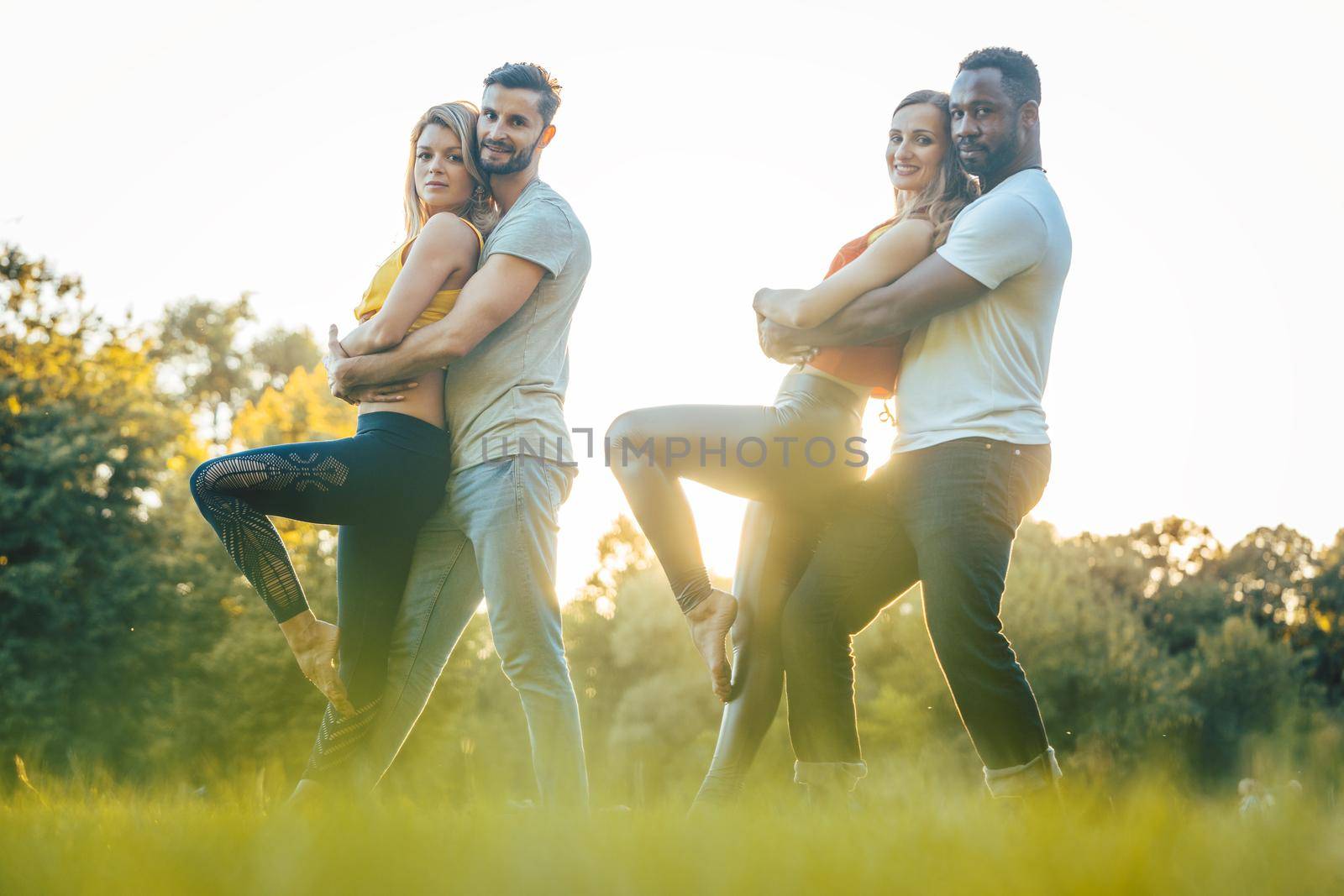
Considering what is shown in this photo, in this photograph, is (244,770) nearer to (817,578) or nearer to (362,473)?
(362,473)

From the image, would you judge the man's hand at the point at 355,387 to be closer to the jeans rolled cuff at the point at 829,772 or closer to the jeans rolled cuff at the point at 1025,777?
the jeans rolled cuff at the point at 829,772

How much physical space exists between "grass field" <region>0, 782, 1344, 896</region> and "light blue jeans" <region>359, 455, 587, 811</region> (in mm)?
1497

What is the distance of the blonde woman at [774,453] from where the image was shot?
159 inches

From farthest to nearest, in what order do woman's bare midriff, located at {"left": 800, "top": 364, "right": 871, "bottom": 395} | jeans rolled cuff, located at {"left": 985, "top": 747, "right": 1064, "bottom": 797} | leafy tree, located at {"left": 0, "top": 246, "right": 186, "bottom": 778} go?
leafy tree, located at {"left": 0, "top": 246, "right": 186, "bottom": 778}
woman's bare midriff, located at {"left": 800, "top": 364, "right": 871, "bottom": 395}
jeans rolled cuff, located at {"left": 985, "top": 747, "right": 1064, "bottom": 797}

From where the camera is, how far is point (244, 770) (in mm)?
3340

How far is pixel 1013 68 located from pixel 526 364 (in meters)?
1.98

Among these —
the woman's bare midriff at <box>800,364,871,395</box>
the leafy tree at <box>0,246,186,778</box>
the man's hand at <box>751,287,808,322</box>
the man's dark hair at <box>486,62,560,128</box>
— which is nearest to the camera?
the man's hand at <box>751,287,808,322</box>

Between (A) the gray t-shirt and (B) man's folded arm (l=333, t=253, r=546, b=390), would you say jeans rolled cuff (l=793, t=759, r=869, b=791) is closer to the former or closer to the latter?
(A) the gray t-shirt

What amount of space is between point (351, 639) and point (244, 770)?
0.92 m

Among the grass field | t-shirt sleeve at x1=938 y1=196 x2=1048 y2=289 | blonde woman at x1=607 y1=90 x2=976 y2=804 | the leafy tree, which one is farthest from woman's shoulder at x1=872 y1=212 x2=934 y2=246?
the leafy tree

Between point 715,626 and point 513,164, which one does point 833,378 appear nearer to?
point 715,626

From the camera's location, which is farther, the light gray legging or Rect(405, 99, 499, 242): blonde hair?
Rect(405, 99, 499, 242): blonde hair

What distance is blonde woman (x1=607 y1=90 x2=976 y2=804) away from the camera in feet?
13.3

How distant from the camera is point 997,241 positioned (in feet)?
12.3
